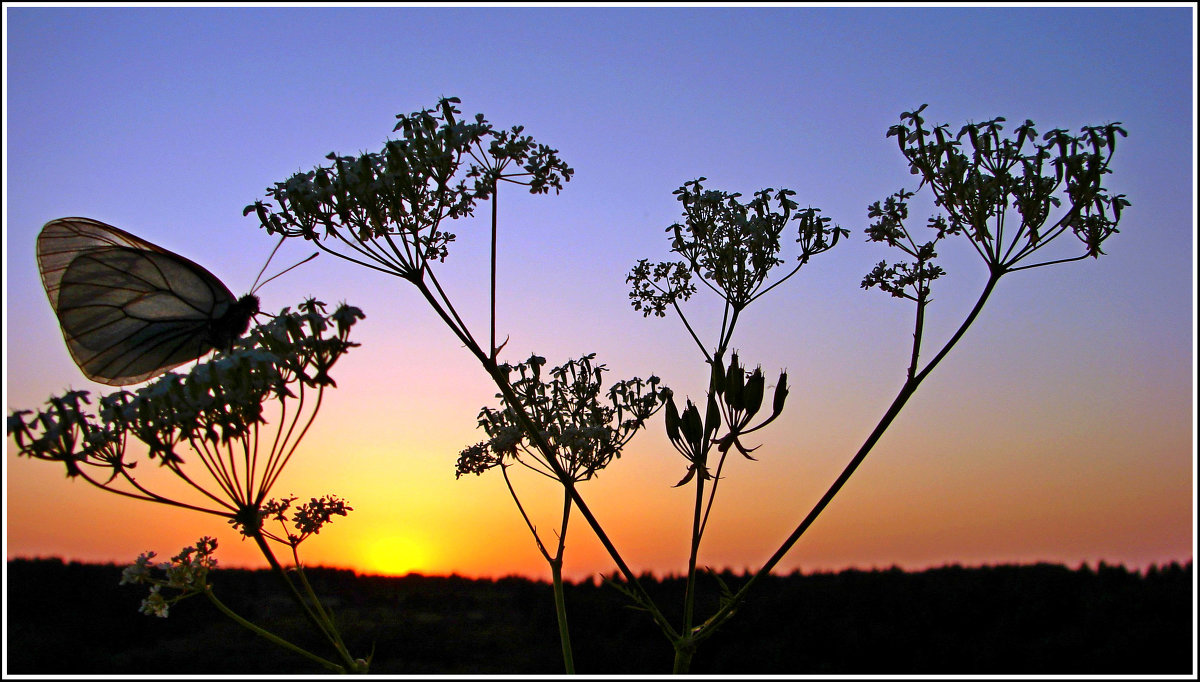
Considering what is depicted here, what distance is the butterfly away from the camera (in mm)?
5445

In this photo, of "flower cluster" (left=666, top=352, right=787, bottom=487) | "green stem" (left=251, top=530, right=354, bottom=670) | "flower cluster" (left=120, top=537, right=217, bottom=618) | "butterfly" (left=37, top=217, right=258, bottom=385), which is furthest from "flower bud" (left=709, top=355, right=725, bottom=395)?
"butterfly" (left=37, top=217, right=258, bottom=385)

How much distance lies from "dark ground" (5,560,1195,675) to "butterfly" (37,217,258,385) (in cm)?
1169

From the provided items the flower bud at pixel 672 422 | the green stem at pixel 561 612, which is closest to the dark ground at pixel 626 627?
the green stem at pixel 561 612

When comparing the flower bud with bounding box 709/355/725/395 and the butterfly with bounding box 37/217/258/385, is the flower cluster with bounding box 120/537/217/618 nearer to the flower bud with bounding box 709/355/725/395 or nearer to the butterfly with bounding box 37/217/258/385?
the butterfly with bounding box 37/217/258/385

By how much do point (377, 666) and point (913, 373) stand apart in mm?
16975

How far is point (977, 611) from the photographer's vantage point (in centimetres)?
1925

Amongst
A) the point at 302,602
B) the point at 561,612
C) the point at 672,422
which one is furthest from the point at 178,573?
the point at 672,422

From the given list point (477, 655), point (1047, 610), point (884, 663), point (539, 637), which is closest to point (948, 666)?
point (884, 663)

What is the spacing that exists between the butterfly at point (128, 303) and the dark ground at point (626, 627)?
1169 centimetres

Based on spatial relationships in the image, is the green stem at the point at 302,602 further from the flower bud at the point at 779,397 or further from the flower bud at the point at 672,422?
the flower bud at the point at 779,397

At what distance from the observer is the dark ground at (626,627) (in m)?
16.8

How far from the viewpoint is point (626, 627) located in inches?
802

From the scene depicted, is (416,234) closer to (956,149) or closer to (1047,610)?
(956,149)

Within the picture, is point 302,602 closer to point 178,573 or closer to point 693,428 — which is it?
point 178,573
